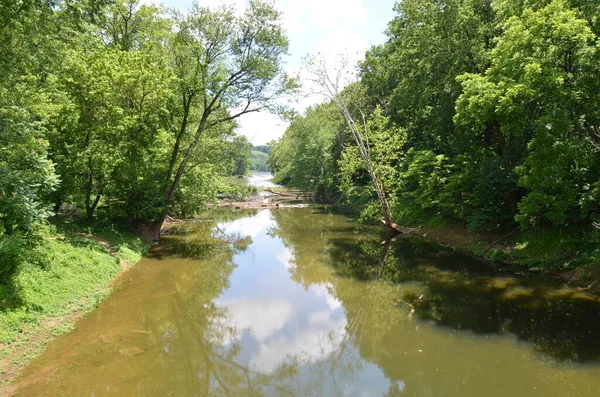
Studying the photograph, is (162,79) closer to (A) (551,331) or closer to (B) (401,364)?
(B) (401,364)

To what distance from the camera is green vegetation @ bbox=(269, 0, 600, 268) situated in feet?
39.7

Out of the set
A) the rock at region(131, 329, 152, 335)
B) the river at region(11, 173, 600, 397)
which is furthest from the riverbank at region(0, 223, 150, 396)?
the rock at region(131, 329, 152, 335)

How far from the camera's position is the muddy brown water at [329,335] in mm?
7480

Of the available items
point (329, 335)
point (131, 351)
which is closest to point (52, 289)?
point (131, 351)

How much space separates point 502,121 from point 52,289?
56.2ft

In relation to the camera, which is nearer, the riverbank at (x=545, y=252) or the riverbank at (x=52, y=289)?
the riverbank at (x=52, y=289)

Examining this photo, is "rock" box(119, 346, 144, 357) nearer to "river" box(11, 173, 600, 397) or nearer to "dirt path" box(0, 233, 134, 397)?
"river" box(11, 173, 600, 397)

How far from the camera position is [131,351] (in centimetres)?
869

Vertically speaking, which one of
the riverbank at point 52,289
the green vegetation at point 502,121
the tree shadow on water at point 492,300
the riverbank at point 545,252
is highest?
the green vegetation at point 502,121

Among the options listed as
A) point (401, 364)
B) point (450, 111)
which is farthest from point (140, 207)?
point (450, 111)

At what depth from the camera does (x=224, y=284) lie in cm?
1448

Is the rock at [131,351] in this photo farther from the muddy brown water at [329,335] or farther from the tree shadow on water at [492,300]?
the tree shadow on water at [492,300]

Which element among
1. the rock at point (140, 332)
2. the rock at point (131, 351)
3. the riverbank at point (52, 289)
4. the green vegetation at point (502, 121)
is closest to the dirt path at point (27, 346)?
the riverbank at point (52, 289)

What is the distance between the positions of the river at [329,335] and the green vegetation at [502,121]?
3068 millimetres
